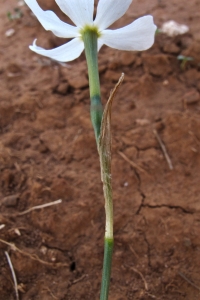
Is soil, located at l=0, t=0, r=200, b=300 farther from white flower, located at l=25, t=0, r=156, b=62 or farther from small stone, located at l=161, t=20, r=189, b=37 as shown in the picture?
white flower, located at l=25, t=0, r=156, b=62

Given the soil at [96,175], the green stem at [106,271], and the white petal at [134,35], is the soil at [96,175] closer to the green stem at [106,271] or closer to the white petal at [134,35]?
the green stem at [106,271]

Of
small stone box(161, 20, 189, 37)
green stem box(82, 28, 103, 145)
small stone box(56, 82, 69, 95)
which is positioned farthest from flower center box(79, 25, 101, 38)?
small stone box(161, 20, 189, 37)

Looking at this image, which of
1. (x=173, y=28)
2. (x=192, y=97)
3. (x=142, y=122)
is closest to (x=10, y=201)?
(x=142, y=122)

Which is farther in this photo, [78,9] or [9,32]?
[9,32]

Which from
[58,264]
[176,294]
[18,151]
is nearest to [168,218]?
[176,294]

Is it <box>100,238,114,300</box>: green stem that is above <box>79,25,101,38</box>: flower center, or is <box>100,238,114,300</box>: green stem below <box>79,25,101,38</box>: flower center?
below

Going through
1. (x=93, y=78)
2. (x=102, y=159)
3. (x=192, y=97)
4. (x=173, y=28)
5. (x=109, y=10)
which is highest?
(x=109, y=10)

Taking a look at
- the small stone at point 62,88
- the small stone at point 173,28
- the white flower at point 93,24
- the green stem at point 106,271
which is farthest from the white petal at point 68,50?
the small stone at point 173,28

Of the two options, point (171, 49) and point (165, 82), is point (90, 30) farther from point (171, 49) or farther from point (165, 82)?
point (171, 49)
